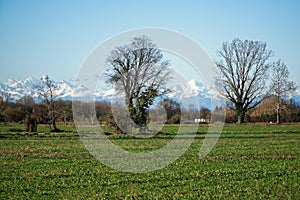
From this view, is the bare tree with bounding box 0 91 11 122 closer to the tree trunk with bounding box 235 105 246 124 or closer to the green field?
the tree trunk with bounding box 235 105 246 124

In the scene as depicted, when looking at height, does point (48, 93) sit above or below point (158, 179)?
above

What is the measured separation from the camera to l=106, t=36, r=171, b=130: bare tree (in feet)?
147

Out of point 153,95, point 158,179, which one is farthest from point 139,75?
point 158,179

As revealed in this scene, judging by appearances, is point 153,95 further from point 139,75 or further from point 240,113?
point 240,113

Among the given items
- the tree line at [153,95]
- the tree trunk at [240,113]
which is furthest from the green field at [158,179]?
the tree trunk at [240,113]

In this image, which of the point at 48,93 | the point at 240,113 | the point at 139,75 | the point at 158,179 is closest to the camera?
the point at 158,179

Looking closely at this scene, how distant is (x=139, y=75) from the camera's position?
4612 centimetres

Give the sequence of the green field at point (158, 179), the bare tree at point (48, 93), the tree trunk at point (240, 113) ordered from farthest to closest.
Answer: the tree trunk at point (240, 113) < the bare tree at point (48, 93) < the green field at point (158, 179)

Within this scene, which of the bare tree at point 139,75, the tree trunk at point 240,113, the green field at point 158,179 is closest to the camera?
the green field at point 158,179

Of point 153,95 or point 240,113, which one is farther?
point 240,113

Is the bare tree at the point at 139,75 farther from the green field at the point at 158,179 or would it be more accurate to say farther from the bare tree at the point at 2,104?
the bare tree at the point at 2,104

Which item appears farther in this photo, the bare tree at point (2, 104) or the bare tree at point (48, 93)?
the bare tree at point (2, 104)

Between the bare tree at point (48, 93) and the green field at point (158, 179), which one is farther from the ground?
the bare tree at point (48, 93)

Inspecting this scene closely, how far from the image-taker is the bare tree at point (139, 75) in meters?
44.7
